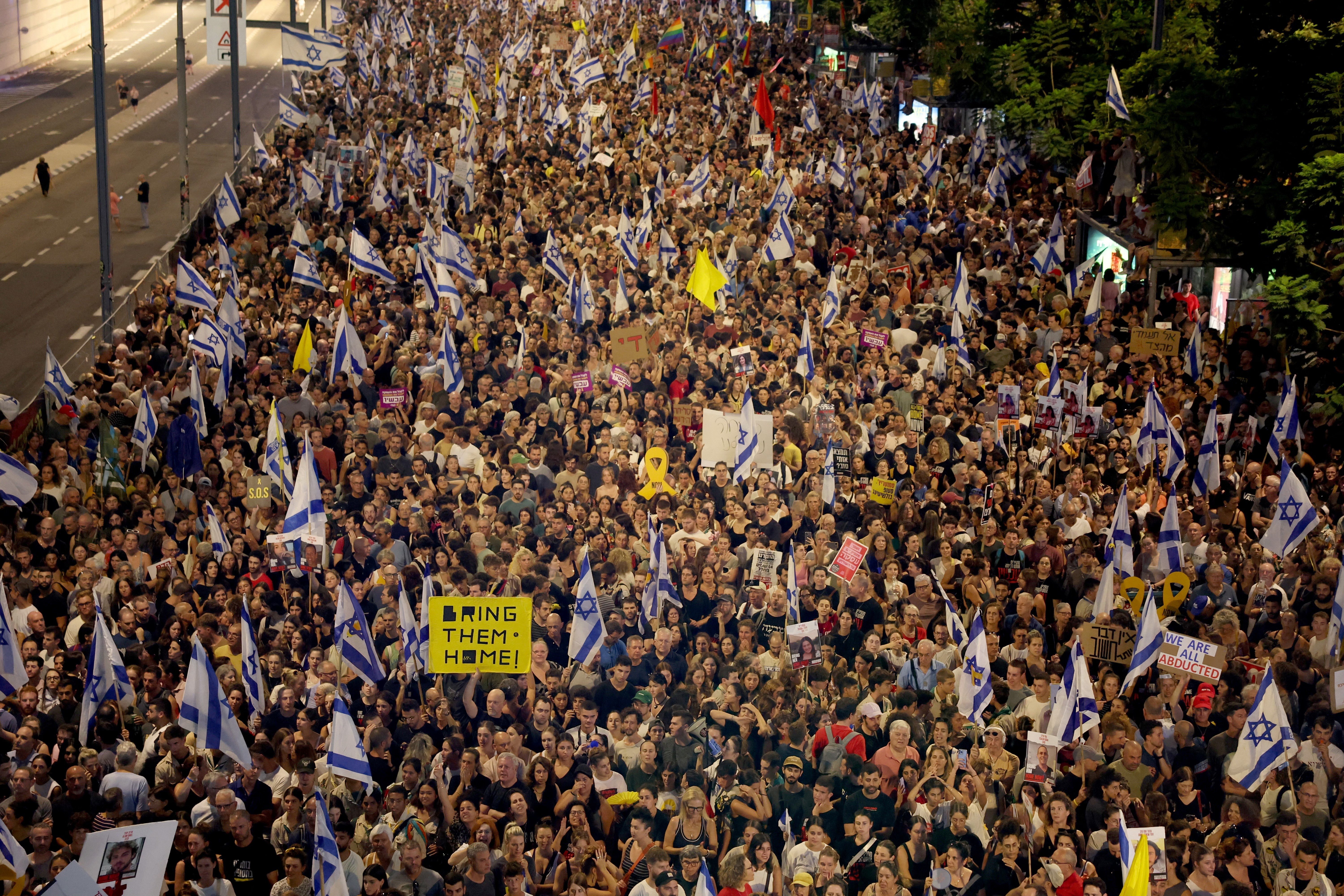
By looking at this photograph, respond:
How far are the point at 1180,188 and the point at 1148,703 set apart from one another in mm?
14639

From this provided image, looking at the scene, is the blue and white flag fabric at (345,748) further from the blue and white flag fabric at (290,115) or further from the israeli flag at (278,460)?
the blue and white flag fabric at (290,115)

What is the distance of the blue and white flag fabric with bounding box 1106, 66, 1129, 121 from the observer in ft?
88.9

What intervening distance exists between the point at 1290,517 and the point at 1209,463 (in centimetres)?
217

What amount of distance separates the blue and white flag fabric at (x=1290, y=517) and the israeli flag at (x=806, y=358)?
20.3 feet

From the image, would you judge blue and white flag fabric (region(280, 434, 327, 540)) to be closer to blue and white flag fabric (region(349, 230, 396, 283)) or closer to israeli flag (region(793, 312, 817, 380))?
→ israeli flag (region(793, 312, 817, 380))

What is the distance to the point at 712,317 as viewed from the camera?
76.1 feet

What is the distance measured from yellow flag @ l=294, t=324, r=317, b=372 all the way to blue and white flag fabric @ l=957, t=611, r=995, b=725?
11.0 meters

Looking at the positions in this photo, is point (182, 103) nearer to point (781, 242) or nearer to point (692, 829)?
point (781, 242)

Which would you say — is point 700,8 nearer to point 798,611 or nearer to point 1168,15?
point 1168,15

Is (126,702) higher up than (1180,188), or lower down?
lower down

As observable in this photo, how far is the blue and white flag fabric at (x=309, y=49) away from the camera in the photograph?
37.1 metres

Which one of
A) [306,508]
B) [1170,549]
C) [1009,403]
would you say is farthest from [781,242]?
[306,508]

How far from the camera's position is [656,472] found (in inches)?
671

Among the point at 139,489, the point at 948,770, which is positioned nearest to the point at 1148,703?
the point at 948,770
